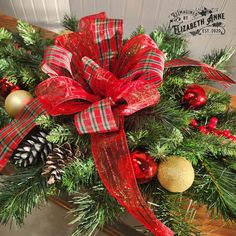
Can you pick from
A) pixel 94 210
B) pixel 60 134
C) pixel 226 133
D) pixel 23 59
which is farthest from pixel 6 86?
pixel 226 133

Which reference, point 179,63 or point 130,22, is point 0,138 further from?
point 130,22

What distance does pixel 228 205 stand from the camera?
1.26 ft

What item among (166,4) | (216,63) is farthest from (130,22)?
(216,63)

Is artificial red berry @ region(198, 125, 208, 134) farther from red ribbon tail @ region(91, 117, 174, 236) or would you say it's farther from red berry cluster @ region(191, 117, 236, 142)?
red ribbon tail @ region(91, 117, 174, 236)

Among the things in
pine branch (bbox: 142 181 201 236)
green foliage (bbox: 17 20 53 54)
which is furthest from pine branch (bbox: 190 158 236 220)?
green foliage (bbox: 17 20 53 54)

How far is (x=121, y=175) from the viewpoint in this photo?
14.6 inches

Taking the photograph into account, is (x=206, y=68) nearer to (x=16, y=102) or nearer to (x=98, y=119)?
(x=98, y=119)

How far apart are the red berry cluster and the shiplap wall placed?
0.34 m

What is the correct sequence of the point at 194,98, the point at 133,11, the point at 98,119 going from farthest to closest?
the point at 133,11 → the point at 194,98 → the point at 98,119

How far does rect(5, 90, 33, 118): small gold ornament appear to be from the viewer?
1.51 feet

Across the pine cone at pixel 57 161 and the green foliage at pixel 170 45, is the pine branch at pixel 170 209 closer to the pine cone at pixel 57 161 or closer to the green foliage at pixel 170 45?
the pine cone at pixel 57 161

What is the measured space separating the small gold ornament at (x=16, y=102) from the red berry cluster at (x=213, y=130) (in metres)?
0.29

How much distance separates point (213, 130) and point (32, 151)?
29cm

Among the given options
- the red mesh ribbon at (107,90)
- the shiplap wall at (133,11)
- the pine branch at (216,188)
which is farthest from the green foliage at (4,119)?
the shiplap wall at (133,11)
